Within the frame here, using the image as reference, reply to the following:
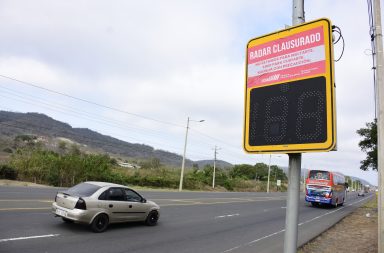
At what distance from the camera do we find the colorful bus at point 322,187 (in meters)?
30.5

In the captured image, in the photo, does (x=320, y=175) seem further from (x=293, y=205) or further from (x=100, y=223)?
(x=293, y=205)

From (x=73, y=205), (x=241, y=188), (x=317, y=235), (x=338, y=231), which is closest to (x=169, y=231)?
(x=73, y=205)

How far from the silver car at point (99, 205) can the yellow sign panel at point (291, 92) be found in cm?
857

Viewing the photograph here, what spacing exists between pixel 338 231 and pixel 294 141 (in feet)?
49.4

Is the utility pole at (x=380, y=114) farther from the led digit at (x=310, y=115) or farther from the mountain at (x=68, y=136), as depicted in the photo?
the mountain at (x=68, y=136)

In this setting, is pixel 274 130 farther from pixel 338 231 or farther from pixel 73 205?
pixel 338 231

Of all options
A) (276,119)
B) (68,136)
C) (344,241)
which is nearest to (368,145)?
(344,241)

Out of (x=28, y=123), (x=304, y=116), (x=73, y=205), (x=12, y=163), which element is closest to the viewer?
(x=304, y=116)

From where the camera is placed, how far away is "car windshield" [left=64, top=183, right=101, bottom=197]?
11898 mm

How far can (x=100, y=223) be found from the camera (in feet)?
38.6

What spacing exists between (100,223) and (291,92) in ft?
31.1

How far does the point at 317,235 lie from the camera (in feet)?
48.9

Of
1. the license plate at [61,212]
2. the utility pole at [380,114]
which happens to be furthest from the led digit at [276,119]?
the license plate at [61,212]

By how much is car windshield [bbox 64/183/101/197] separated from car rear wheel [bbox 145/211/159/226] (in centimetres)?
248
